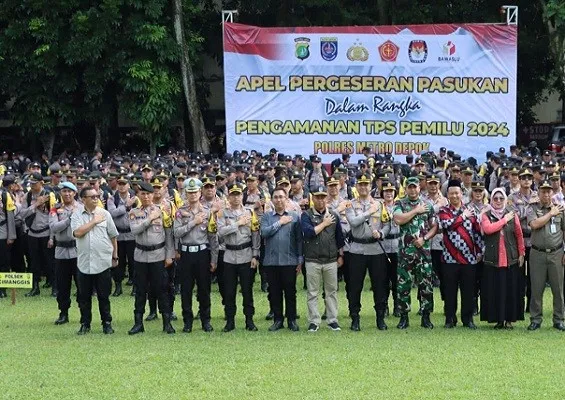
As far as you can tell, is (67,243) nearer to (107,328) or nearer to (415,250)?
(107,328)

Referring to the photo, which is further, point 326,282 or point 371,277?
point 371,277

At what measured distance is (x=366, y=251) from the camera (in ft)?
45.0

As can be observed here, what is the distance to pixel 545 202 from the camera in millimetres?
Answer: 13555

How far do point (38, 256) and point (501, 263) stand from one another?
7.81 meters

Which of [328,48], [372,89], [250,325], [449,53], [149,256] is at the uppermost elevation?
[328,48]

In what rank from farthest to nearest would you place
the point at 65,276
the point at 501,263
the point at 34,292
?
1. the point at 34,292
2. the point at 65,276
3. the point at 501,263

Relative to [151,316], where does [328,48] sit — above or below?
above

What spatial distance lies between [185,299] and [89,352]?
1811 millimetres

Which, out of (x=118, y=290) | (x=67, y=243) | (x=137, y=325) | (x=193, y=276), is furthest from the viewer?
(x=118, y=290)

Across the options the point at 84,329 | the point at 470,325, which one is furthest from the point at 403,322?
the point at 84,329

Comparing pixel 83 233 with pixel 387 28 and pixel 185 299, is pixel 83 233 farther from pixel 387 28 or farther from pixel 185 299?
pixel 387 28

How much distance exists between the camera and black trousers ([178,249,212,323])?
44.4 feet

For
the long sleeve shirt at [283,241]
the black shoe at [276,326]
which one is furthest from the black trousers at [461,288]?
the black shoe at [276,326]

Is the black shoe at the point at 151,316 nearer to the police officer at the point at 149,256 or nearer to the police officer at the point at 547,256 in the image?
the police officer at the point at 149,256
